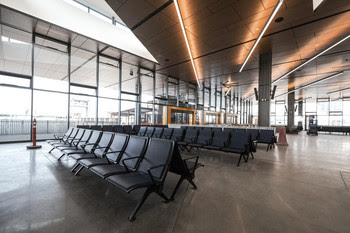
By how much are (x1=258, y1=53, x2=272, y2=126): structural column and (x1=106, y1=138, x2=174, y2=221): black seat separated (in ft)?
23.0

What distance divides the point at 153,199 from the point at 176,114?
36.1 feet

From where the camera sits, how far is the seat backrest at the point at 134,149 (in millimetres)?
2391

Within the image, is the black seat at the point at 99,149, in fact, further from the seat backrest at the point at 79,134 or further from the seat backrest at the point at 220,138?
the seat backrest at the point at 220,138

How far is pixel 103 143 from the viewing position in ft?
10.8

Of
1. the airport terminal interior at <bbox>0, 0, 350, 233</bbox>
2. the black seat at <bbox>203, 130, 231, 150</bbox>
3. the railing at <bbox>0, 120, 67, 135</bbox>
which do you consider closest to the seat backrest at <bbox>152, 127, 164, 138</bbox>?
the airport terminal interior at <bbox>0, 0, 350, 233</bbox>

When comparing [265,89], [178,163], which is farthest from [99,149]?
[265,89]

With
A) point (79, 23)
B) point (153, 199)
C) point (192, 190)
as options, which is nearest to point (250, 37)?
point (192, 190)

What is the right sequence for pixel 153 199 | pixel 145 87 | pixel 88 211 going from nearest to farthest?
pixel 88 211, pixel 153 199, pixel 145 87

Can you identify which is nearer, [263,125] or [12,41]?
[12,41]

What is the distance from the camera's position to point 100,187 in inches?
98.2

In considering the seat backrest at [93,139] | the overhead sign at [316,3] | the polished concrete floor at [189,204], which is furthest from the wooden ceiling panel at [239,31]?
the polished concrete floor at [189,204]

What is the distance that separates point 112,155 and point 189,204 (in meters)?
1.61

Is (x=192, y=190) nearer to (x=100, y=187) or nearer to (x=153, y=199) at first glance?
(x=153, y=199)

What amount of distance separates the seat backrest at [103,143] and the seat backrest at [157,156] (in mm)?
1166
